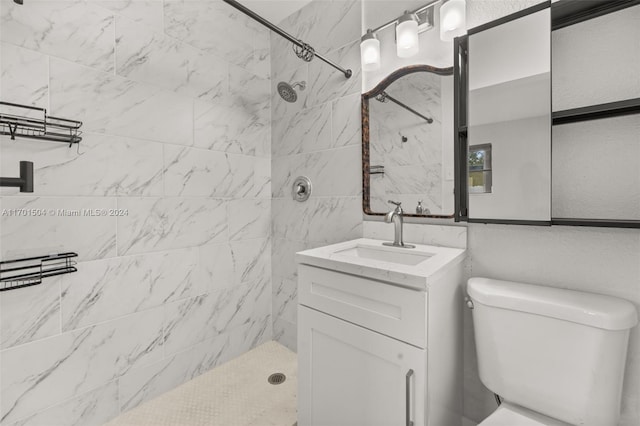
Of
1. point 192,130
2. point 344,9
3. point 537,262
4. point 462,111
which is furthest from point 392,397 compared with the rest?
point 344,9

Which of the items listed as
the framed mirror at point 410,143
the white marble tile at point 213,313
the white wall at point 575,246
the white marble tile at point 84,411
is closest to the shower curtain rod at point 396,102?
the framed mirror at point 410,143

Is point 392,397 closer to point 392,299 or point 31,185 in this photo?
point 392,299

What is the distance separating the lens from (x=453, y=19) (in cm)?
125

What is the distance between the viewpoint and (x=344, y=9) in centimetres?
174

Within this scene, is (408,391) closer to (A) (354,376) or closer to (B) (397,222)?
(A) (354,376)

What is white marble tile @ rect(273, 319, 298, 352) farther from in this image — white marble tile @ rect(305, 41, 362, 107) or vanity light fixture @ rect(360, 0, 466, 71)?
vanity light fixture @ rect(360, 0, 466, 71)

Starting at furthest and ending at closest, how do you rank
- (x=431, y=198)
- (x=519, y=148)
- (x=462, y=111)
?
(x=431, y=198), (x=462, y=111), (x=519, y=148)

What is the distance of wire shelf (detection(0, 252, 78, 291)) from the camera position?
3.72 feet

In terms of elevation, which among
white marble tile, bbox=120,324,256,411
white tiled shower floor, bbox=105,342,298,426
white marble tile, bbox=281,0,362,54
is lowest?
white tiled shower floor, bbox=105,342,298,426

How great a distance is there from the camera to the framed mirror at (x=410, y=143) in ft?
4.39

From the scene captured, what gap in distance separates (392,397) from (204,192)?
4.89 feet

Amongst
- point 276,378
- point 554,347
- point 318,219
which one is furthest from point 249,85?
point 554,347

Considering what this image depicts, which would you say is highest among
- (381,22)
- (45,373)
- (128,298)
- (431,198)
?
(381,22)

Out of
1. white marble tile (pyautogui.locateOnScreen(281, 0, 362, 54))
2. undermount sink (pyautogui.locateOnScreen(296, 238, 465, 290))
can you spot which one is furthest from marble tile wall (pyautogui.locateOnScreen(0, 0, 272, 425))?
undermount sink (pyautogui.locateOnScreen(296, 238, 465, 290))
